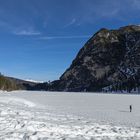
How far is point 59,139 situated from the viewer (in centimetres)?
1566

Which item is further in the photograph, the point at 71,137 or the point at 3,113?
the point at 3,113

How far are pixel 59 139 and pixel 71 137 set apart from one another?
1012 millimetres

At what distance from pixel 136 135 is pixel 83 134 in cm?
344

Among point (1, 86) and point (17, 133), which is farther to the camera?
point (1, 86)

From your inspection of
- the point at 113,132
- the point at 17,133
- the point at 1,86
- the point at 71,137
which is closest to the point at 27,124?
the point at 17,133

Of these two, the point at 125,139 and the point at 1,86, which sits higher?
the point at 1,86

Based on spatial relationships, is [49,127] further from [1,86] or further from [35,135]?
[1,86]

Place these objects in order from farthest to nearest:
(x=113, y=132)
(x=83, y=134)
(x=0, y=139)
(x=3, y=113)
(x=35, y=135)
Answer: (x=3, y=113), (x=113, y=132), (x=83, y=134), (x=35, y=135), (x=0, y=139)

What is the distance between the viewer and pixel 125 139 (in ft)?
55.0

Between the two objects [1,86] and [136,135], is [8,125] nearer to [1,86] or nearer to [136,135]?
[136,135]

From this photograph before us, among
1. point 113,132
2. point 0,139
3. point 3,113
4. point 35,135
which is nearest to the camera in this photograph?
point 0,139

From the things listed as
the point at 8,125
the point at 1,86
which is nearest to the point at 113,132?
the point at 8,125

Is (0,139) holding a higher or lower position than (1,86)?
lower

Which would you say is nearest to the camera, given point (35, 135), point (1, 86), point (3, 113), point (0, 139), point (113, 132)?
point (0, 139)
